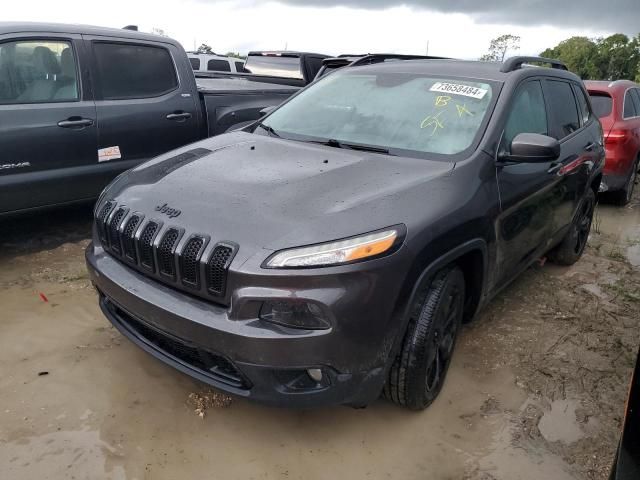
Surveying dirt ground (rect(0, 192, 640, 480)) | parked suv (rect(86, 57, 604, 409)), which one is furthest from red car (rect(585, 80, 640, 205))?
parked suv (rect(86, 57, 604, 409))

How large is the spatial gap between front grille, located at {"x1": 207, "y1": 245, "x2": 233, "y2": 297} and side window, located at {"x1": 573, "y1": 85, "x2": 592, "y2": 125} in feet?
11.4

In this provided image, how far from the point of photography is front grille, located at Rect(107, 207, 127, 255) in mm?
2574

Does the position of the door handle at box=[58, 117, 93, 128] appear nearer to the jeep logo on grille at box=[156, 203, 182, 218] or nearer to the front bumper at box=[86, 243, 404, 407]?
the jeep logo on grille at box=[156, 203, 182, 218]

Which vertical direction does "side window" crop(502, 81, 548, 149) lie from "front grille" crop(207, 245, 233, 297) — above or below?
above

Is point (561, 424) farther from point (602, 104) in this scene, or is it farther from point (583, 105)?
point (602, 104)

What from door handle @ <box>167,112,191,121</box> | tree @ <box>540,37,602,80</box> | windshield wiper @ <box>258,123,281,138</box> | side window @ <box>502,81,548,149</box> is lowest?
tree @ <box>540,37,602,80</box>

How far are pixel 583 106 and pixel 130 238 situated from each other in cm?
383

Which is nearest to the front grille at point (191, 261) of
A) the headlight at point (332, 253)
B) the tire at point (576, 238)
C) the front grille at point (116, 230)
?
the headlight at point (332, 253)

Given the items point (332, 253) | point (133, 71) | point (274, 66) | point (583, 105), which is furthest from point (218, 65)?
point (332, 253)

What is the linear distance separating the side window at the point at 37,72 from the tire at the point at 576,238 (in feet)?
13.8

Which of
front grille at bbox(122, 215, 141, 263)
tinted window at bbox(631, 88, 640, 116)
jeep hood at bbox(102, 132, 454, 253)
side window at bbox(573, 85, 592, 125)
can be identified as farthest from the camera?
tinted window at bbox(631, 88, 640, 116)

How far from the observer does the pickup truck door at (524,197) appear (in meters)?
2.97

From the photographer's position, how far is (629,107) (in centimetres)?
711

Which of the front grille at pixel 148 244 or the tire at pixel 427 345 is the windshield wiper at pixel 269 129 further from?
the tire at pixel 427 345
